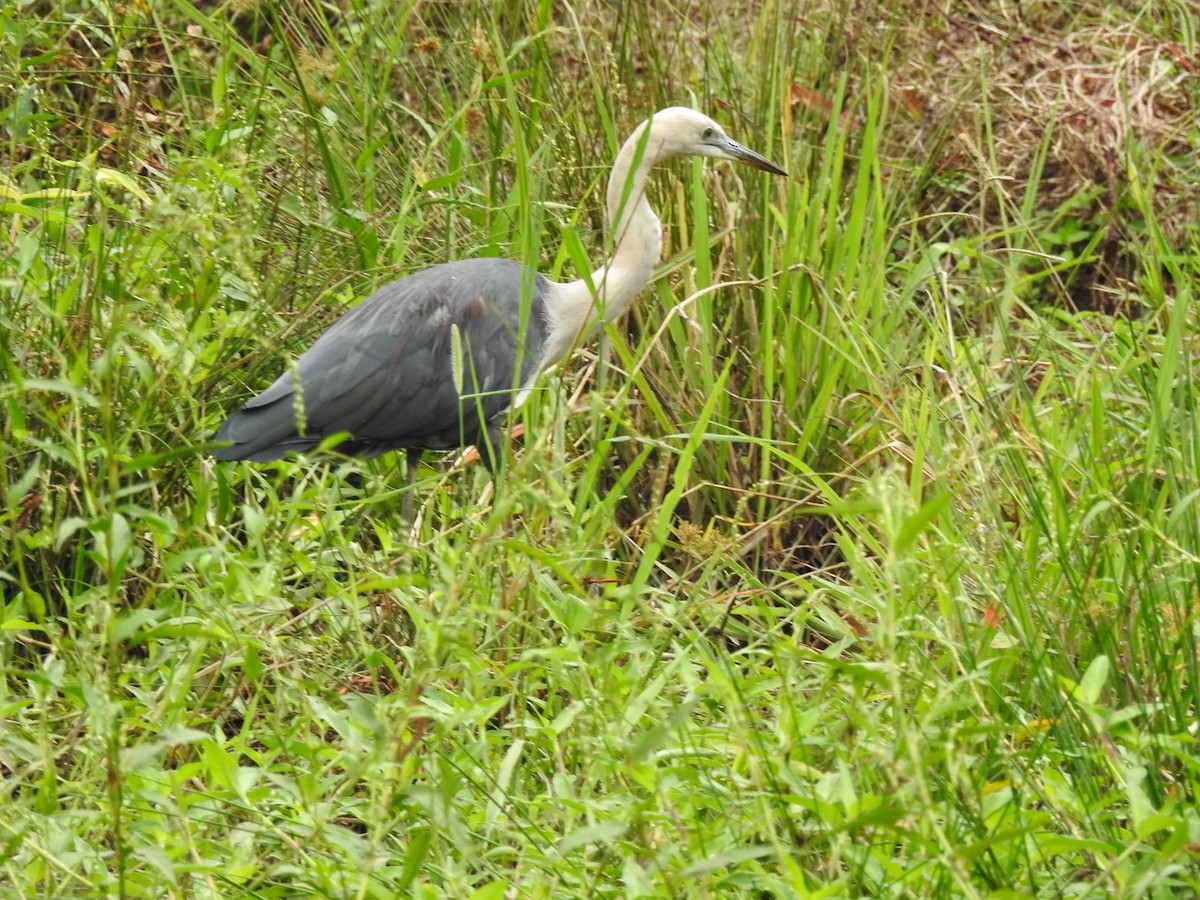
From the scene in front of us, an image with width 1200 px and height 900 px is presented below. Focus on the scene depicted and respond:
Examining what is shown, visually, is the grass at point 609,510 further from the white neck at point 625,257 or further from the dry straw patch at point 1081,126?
the white neck at point 625,257

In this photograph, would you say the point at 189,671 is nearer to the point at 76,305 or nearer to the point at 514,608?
the point at 514,608

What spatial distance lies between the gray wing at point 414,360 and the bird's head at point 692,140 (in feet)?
1.52

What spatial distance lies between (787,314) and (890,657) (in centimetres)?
238

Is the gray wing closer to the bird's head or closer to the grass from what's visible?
the grass

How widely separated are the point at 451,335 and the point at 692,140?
82 centimetres

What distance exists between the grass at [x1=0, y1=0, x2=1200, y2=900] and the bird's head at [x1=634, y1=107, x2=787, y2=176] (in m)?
0.12

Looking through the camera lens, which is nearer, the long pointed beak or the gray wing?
the gray wing

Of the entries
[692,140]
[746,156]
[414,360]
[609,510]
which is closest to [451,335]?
[414,360]

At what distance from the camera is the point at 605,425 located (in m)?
4.07

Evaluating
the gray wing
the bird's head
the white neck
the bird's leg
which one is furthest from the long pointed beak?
the bird's leg

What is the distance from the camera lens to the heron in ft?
12.7

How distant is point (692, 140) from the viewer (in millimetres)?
4074

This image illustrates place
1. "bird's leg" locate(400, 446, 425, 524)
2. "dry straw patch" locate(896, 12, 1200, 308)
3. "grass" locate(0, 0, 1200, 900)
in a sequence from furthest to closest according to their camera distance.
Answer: "dry straw patch" locate(896, 12, 1200, 308) < "bird's leg" locate(400, 446, 425, 524) < "grass" locate(0, 0, 1200, 900)

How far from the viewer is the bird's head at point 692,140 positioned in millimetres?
4020
